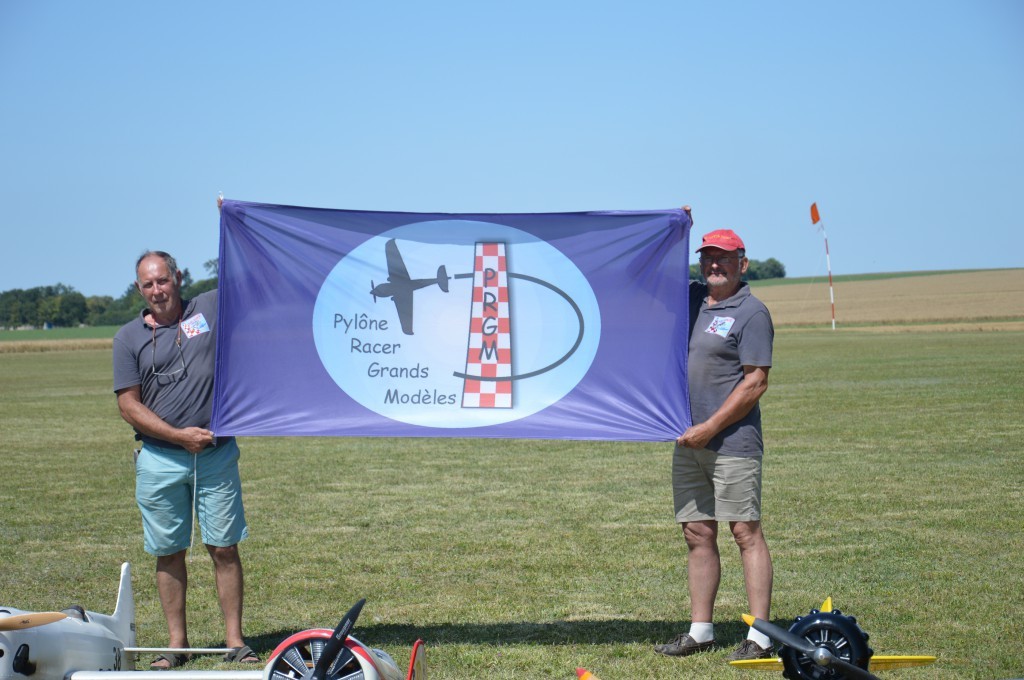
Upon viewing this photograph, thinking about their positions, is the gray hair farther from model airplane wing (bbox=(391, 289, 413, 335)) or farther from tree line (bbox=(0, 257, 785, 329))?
tree line (bbox=(0, 257, 785, 329))

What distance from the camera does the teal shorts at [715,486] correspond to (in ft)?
18.2

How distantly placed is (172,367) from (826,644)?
3849mm

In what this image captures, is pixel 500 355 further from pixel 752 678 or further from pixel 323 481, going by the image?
pixel 323 481

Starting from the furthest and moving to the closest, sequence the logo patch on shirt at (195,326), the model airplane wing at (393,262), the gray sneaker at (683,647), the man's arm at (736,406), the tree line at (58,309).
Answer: the tree line at (58,309)
the model airplane wing at (393,262)
the logo patch on shirt at (195,326)
the gray sneaker at (683,647)
the man's arm at (736,406)

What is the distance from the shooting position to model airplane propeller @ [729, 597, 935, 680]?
350 cm

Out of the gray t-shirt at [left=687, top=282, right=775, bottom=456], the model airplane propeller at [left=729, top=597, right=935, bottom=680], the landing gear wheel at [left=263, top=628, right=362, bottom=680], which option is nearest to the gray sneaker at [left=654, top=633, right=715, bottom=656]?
the gray t-shirt at [left=687, top=282, right=775, bottom=456]

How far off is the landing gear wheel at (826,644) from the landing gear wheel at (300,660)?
1586 millimetres

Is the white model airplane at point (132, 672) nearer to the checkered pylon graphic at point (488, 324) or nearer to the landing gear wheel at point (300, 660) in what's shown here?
the landing gear wheel at point (300, 660)

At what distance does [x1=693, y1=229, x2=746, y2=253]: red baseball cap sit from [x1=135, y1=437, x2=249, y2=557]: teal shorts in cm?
301

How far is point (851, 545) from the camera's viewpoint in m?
8.34

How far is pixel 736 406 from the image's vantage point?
5.49m

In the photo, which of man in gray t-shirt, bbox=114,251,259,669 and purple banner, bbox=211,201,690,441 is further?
purple banner, bbox=211,201,690,441

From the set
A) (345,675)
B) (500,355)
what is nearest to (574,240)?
(500,355)

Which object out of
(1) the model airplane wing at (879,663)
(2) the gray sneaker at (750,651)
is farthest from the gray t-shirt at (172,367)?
(1) the model airplane wing at (879,663)
